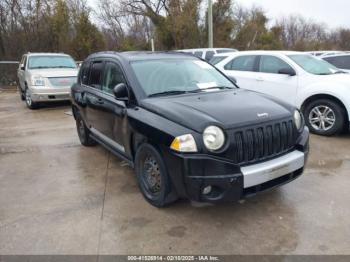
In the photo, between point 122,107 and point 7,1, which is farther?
point 7,1

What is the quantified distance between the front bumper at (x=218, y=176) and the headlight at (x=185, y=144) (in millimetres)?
56

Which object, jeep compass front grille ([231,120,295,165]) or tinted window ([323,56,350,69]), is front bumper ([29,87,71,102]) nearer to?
tinted window ([323,56,350,69])

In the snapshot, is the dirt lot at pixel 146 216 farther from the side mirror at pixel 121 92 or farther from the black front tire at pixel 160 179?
the side mirror at pixel 121 92

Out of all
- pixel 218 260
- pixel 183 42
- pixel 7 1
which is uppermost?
pixel 7 1

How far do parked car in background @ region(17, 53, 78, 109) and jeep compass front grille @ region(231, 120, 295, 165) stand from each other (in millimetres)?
8330

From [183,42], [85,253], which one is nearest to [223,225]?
[85,253]

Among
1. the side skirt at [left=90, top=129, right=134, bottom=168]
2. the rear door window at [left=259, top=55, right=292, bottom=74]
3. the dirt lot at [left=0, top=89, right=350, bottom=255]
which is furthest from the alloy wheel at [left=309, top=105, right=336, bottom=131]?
the side skirt at [left=90, top=129, right=134, bottom=168]

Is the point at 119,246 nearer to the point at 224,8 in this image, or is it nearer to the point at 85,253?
the point at 85,253

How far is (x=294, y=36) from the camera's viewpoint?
178 ft

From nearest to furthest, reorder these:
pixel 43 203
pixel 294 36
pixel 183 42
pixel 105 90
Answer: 1. pixel 43 203
2. pixel 105 90
3. pixel 183 42
4. pixel 294 36

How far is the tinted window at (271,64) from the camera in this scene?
6906 millimetres

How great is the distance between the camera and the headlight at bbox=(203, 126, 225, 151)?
9.82 feet

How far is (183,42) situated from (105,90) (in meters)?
20.7

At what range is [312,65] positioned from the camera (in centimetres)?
682
